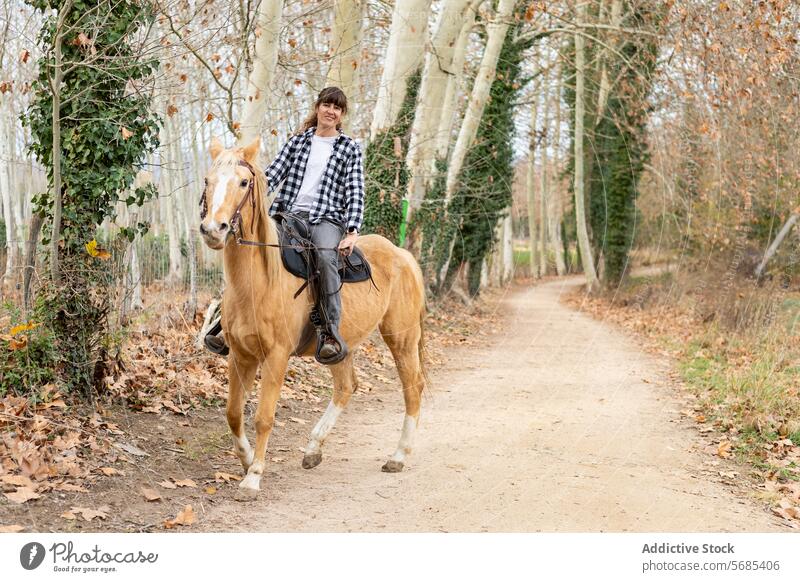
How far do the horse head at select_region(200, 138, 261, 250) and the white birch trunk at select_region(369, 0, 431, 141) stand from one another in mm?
7011

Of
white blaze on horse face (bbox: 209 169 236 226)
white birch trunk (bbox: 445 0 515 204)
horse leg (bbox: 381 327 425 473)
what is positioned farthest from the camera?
white birch trunk (bbox: 445 0 515 204)

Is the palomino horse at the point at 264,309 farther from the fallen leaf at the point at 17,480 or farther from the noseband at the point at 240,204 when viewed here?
the fallen leaf at the point at 17,480

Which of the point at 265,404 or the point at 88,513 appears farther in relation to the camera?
the point at 265,404

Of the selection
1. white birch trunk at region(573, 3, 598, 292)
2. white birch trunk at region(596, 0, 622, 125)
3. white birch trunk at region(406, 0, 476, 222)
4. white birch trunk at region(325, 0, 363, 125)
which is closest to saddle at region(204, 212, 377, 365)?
white birch trunk at region(325, 0, 363, 125)

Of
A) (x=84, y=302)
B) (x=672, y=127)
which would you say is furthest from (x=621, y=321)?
(x=84, y=302)

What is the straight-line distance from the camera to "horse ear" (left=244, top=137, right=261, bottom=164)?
4789mm

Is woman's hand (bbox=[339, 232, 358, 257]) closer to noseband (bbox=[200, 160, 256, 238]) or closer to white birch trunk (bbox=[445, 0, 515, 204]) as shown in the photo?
noseband (bbox=[200, 160, 256, 238])

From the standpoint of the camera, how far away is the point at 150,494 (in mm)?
4879

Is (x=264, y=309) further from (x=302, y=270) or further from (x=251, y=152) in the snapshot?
(x=251, y=152)

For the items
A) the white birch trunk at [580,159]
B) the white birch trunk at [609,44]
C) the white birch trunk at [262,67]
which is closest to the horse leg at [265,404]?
the white birch trunk at [262,67]

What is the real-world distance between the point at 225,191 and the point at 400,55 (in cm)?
761

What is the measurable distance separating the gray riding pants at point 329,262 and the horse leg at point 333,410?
890mm

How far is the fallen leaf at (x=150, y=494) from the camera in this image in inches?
190

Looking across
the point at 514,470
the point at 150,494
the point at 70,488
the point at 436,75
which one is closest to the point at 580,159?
the point at 436,75
